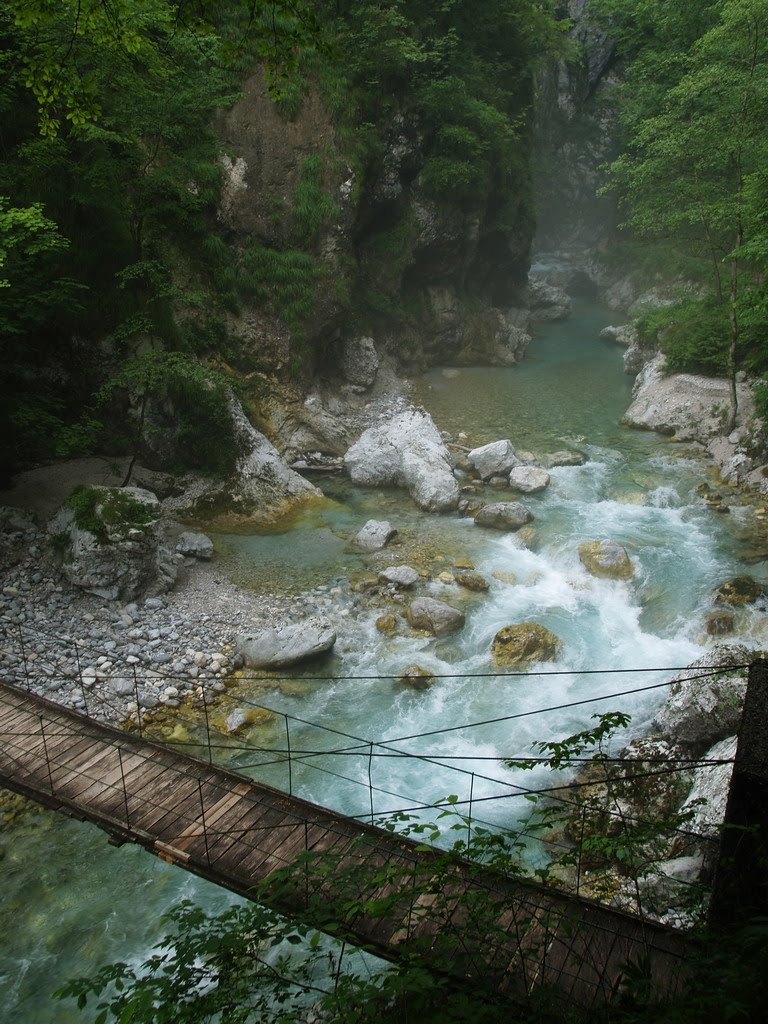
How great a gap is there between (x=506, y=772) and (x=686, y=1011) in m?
6.45

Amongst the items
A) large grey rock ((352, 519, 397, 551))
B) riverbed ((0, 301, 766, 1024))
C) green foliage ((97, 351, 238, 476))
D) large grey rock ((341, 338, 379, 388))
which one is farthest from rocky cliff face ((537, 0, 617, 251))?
large grey rock ((352, 519, 397, 551))

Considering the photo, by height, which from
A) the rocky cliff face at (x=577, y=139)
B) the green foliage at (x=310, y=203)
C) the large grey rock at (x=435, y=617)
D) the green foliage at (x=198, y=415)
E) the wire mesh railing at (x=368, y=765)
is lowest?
the wire mesh railing at (x=368, y=765)

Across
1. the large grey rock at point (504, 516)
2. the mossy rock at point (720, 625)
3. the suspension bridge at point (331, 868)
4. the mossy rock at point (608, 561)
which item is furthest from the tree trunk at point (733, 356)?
the suspension bridge at point (331, 868)

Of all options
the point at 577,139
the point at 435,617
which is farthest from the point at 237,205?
the point at 577,139

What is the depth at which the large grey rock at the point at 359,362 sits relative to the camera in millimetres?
23953

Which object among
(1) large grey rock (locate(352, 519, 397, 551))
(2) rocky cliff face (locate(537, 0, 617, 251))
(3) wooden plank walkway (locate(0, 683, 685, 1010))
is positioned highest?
(2) rocky cliff face (locate(537, 0, 617, 251))

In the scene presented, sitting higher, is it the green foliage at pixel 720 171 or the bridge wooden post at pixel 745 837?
the green foliage at pixel 720 171

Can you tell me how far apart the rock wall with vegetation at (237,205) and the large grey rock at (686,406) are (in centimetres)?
825

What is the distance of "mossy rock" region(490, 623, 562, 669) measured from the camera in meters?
12.5

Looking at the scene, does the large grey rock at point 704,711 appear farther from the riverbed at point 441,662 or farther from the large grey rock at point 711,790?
the riverbed at point 441,662

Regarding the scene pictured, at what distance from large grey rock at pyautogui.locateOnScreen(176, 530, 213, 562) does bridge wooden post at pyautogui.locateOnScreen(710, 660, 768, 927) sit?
38.5 feet

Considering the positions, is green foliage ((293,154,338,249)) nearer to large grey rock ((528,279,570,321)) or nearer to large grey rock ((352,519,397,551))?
large grey rock ((352,519,397,551))

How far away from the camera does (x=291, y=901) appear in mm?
6418

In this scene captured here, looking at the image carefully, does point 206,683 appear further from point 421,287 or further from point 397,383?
point 421,287
